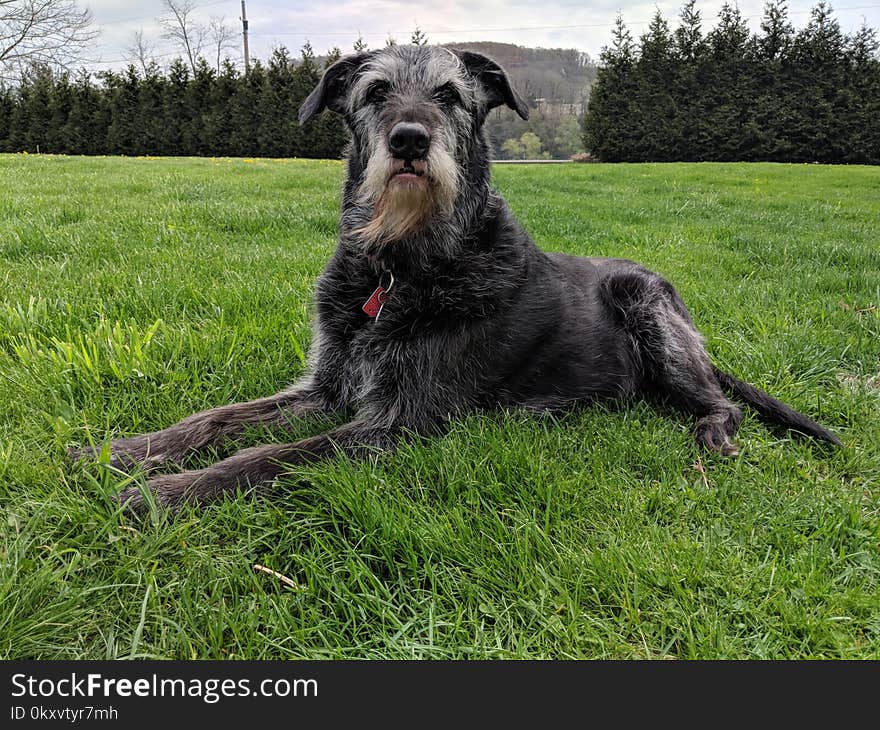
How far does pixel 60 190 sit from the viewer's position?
8578mm

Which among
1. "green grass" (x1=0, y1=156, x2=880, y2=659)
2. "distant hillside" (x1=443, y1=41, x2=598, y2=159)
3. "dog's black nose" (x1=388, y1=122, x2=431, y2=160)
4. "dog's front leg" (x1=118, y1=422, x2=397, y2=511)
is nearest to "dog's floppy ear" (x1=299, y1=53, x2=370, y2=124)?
"dog's black nose" (x1=388, y1=122, x2=431, y2=160)

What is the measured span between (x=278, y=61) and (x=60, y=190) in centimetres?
2010

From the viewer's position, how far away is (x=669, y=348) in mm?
3299

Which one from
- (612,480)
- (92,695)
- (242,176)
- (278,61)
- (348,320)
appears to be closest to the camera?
(92,695)

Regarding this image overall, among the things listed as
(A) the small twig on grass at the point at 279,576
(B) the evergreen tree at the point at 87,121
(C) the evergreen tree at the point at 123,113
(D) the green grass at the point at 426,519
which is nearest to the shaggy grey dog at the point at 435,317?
(D) the green grass at the point at 426,519

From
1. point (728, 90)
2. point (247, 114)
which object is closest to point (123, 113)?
point (247, 114)

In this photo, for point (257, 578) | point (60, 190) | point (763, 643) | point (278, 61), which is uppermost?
point (278, 61)

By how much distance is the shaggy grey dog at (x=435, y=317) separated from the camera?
2.64 m

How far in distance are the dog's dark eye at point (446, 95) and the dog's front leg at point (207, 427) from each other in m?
1.50

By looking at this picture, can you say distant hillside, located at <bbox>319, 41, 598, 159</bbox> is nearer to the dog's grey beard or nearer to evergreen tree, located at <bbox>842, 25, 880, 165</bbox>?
evergreen tree, located at <bbox>842, 25, 880, 165</bbox>

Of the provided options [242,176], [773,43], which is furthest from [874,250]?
[773,43]

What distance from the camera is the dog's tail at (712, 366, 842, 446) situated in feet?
9.30

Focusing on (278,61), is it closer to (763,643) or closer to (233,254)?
(233,254)

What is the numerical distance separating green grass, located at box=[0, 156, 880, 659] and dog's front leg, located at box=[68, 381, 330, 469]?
0.45 ft
